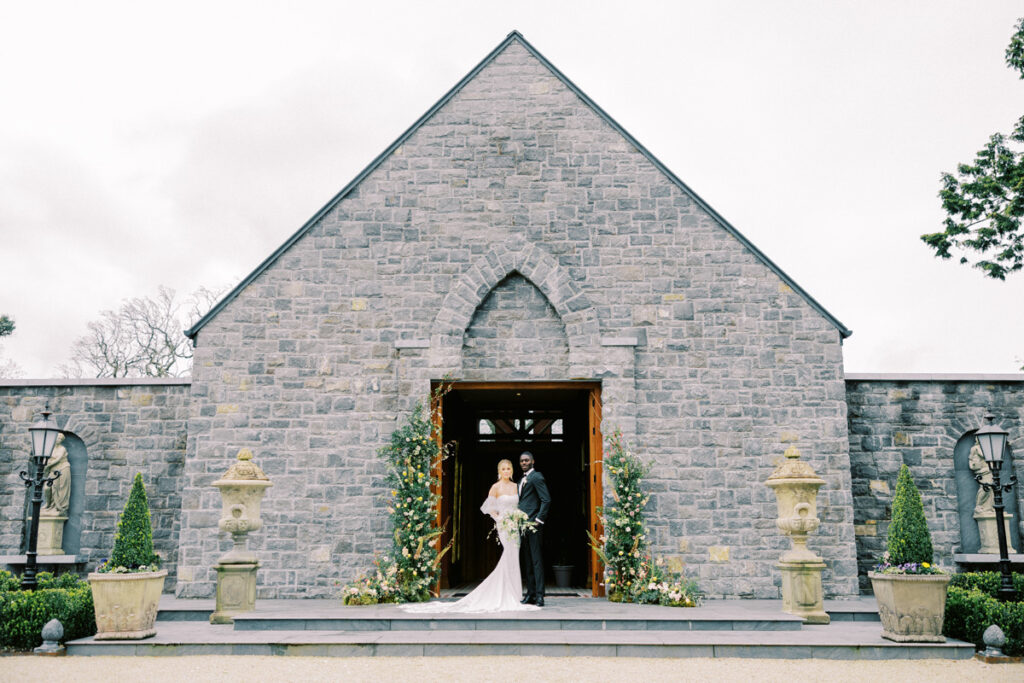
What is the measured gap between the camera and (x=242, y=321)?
11336mm

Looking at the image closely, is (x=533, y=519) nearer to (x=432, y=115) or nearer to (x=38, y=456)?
(x=38, y=456)

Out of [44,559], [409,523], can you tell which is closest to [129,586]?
[409,523]

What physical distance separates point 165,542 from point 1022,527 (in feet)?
41.3

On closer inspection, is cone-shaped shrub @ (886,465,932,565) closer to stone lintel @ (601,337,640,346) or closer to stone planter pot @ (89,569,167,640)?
stone lintel @ (601,337,640,346)

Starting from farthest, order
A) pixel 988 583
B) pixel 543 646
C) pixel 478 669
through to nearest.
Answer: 1. pixel 988 583
2. pixel 543 646
3. pixel 478 669

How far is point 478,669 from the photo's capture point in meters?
6.88

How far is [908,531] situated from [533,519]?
14.0 feet

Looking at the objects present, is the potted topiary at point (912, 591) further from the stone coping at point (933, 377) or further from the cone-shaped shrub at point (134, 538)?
the cone-shaped shrub at point (134, 538)

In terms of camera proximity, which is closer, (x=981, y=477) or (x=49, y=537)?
(x=981, y=477)

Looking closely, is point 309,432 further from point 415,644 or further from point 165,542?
point 415,644

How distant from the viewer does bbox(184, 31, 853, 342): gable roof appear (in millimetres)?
11273

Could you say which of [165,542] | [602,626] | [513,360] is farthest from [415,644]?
[165,542]

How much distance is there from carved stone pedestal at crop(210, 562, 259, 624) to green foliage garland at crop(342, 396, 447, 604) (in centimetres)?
129

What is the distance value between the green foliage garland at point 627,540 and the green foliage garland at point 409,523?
2.28 meters
